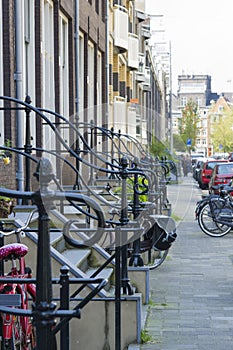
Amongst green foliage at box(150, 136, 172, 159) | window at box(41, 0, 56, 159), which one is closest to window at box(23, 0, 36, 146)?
window at box(41, 0, 56, 159)

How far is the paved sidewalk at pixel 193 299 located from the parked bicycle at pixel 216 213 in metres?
1.16

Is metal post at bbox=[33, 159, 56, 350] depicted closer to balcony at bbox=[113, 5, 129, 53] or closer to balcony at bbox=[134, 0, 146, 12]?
balcony at bbox=[113, 5, 129, 53]

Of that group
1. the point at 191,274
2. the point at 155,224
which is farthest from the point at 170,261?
the point at 155,224

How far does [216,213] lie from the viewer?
58.9 ft

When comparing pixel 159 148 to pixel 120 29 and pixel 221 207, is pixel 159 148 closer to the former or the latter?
pixel 221 207

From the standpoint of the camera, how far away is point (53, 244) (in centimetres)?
848

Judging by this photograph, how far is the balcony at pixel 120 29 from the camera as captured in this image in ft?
107

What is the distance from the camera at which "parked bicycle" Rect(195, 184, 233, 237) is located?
17672 mm

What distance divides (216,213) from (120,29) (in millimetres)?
17140

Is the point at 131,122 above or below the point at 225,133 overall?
above

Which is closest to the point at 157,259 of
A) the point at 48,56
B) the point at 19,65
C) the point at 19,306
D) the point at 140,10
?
the point at 19,65

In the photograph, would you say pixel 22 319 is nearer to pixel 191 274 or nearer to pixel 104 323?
pixel 104 323

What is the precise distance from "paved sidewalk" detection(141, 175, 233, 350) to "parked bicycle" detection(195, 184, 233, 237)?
3.81 ft

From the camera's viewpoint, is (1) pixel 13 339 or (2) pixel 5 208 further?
(2) pixel 5 208
